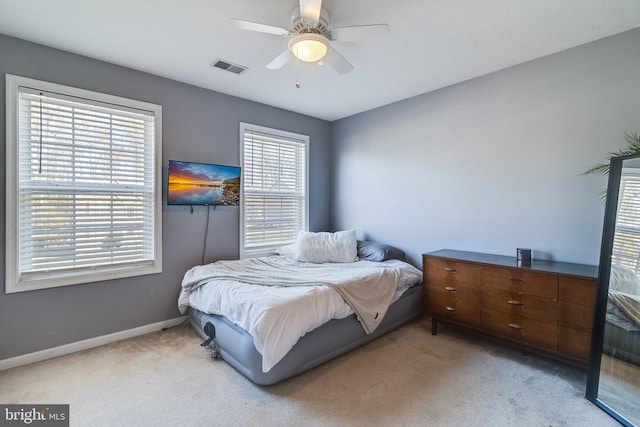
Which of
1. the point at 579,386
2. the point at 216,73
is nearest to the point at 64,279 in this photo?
the point at 216,73

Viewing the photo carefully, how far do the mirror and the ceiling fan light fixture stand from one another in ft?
6.84

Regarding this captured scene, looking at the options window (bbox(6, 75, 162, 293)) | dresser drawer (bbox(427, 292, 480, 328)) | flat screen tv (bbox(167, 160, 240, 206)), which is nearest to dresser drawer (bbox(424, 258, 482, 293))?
dresser drawer (bbox(427, 292, 480, 328))

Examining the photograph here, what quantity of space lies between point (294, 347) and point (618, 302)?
7.07 feet

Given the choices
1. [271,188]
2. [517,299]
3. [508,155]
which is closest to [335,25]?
[508,155]

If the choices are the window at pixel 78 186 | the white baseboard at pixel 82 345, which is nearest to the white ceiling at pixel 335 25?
the window at pixel 78 186

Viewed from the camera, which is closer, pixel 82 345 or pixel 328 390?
pixel 328 390

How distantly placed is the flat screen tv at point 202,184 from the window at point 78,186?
16 centimetres

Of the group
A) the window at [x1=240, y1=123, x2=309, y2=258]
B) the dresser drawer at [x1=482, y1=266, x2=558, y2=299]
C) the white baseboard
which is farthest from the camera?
the window at [x1=240, y1=123, x2=309, y2=258]

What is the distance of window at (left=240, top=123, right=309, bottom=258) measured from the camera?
3.70 meters

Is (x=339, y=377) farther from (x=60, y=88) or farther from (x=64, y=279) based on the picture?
(x=60, y=88)

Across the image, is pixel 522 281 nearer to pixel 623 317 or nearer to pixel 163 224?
pixel 623 317

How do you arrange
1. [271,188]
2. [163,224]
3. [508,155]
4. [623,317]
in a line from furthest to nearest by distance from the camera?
1. [271,188]
2. [163,224]
3. [508,155]
4. [623,317]

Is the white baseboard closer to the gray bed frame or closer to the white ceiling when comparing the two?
the gray bed frame

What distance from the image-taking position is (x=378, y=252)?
3520 mm
